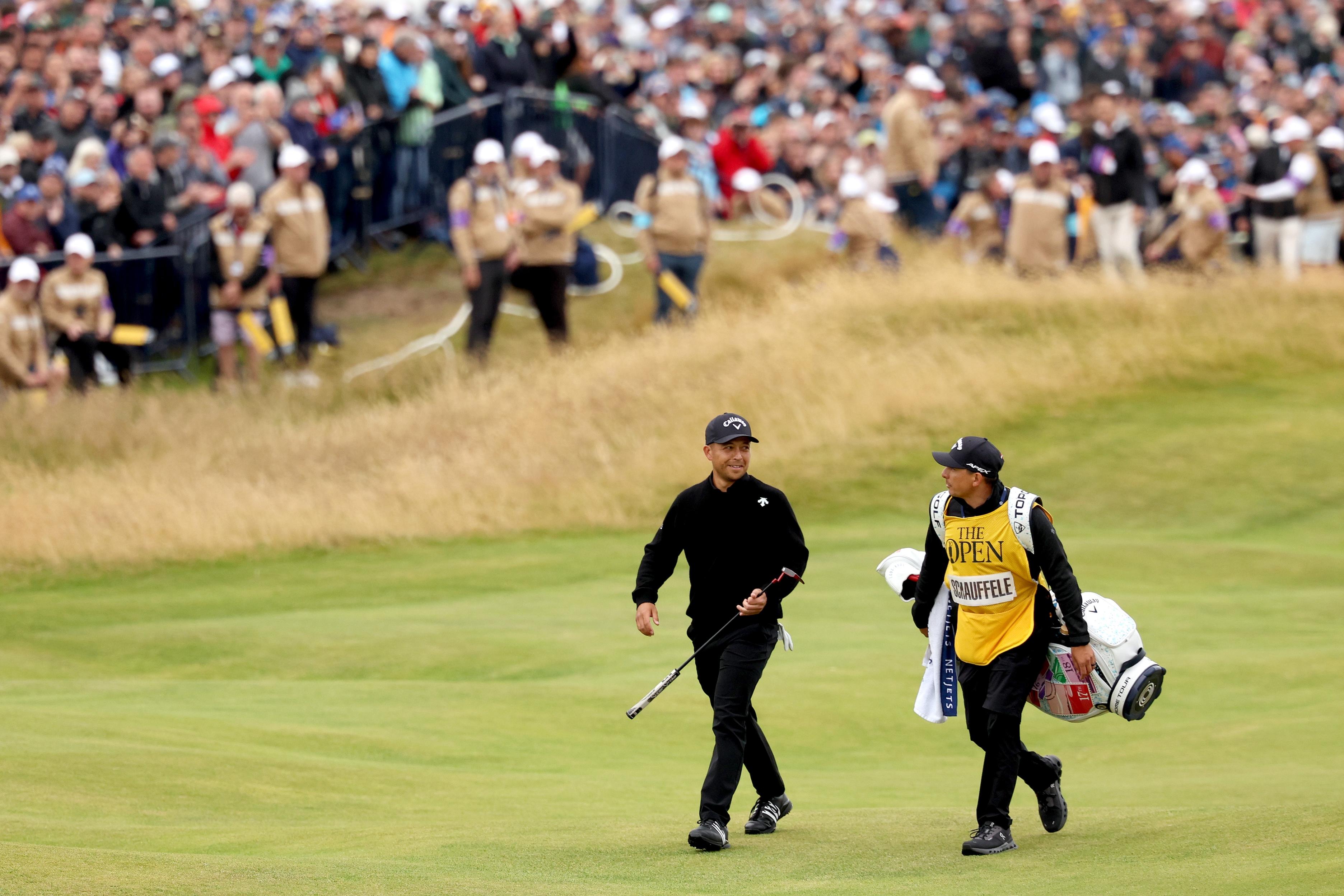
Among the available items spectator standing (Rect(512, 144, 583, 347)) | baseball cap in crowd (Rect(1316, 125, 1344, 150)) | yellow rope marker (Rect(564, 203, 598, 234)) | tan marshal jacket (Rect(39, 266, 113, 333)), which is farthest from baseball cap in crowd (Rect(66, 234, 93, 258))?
baseball cap in crowd (Rect(1316, 125, 1344, 150))

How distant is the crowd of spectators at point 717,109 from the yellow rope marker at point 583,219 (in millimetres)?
704

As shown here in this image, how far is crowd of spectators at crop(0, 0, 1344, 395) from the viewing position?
24.7 metres

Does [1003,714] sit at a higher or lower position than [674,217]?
higher

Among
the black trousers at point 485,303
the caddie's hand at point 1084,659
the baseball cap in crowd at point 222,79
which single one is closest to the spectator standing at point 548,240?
the black trousers at point 485,303

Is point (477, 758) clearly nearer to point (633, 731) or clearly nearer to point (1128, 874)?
point (633, 731)

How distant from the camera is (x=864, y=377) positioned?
25.0 meters

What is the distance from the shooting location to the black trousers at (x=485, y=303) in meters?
25.9

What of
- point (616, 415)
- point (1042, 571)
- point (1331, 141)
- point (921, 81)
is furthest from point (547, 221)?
point (1042, 571)

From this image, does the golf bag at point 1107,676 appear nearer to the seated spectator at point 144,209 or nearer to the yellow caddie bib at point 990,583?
the yellow caddie bib at point 990,583

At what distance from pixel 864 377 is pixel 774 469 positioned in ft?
8.41

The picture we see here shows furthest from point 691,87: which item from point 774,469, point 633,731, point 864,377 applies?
point 633,731

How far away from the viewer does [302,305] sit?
25844mm

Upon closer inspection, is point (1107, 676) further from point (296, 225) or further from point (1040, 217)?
point (1040, 217)

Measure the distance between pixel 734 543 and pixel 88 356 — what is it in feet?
55.6
